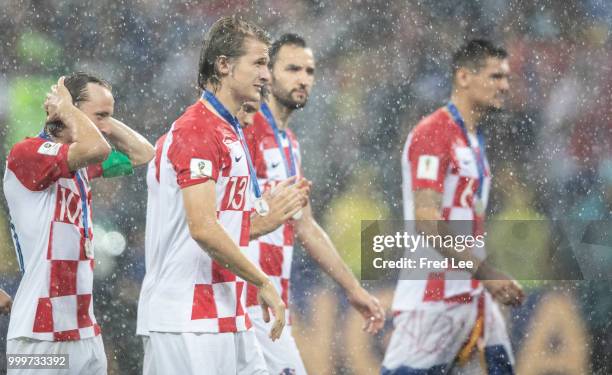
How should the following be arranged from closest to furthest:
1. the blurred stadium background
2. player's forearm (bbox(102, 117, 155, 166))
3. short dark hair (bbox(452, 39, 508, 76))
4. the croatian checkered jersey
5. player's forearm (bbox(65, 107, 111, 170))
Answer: the croatian checkered jersey, player's forearm (bbox(65, 107, 111, 170)), player's forearm (bbox(102, 117, 155, 166)), short dark hair (bbox(452, 39, 508, 76)), the blurred stadium background

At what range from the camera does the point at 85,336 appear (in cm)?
368

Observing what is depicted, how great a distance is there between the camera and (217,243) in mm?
3074

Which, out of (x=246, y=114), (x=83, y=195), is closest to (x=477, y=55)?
(x=246, y=114)

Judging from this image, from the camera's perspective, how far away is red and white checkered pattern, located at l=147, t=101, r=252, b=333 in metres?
3.18

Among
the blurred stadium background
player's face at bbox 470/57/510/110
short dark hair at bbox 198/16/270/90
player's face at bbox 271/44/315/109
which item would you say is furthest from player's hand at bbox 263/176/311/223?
the blurred stadium background

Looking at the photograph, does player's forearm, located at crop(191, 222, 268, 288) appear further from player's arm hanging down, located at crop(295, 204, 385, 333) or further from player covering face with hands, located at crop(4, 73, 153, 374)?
player's arm hanging down, located at crop(295, 204, 385, 333)

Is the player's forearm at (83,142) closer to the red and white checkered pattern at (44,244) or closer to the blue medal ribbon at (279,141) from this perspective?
the red and white checkered pattern at (44,244)

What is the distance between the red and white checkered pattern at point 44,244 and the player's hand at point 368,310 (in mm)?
1279

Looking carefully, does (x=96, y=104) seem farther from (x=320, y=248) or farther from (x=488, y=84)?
(x=488, y=84)

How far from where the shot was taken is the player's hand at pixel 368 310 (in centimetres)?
443

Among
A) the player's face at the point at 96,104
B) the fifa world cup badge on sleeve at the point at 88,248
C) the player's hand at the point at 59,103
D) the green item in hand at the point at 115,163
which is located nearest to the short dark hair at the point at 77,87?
the player's face at the point at 96,104

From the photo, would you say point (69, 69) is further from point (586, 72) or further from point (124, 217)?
point (586, 72)

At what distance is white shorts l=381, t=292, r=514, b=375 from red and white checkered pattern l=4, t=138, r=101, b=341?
1.66m

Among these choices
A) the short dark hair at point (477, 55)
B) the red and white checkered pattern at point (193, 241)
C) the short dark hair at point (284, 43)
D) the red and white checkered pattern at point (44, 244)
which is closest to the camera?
the red and white checkered pattern at point (193, 241)
